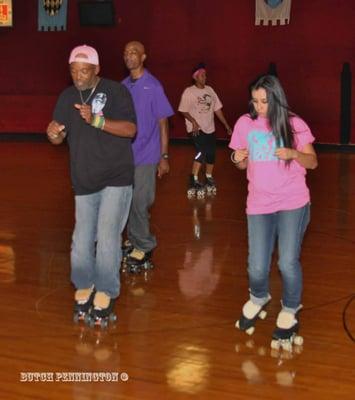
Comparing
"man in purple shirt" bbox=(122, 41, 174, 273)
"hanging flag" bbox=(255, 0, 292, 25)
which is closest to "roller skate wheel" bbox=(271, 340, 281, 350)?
"man in purple shirt" bbox=(122, 41, 174, 273)

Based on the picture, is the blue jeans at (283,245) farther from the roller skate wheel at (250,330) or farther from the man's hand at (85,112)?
the man's hand at (85,112)

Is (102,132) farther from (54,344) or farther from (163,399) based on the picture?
(163,399)

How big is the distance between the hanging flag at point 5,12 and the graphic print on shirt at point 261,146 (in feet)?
43.5

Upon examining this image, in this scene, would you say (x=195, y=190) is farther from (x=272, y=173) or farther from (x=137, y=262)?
(x=272, y=173)

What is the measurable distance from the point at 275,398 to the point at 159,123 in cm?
275

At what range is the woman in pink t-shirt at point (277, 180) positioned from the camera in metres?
4.51

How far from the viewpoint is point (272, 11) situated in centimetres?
1509

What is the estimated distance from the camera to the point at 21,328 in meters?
5.05

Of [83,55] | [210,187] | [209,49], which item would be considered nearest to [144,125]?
[83,55]

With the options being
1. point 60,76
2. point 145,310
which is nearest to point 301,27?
point 60,76

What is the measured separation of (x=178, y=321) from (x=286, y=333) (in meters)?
0.78

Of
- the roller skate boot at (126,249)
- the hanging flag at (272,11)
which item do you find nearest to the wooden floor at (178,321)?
the roller skate boot at (126,249)

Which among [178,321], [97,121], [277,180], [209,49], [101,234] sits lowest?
[178,321]

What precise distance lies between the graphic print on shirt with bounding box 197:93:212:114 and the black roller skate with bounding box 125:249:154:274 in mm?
4281
